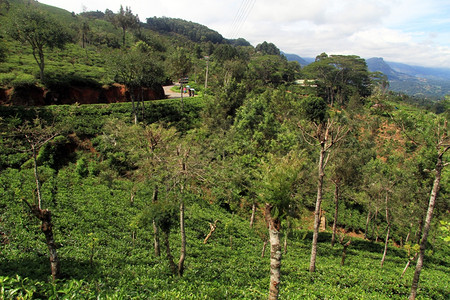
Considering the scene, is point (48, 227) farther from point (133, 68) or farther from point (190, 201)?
point (133, 68)

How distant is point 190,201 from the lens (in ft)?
45.1

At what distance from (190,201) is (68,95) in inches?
947

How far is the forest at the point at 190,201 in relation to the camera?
8.25 metres

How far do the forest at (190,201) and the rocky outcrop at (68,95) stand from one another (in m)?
Answer: 0.23

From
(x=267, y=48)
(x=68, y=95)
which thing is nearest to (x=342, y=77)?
(x=68, y=95)

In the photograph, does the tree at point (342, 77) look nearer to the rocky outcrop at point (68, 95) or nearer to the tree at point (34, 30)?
the rocky outcrop at point (68, 95)

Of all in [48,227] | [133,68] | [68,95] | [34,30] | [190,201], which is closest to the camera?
[48,227]

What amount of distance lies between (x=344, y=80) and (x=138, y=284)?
7662cm

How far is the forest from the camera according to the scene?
825 centimetres

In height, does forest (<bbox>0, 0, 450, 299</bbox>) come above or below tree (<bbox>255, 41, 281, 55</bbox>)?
below

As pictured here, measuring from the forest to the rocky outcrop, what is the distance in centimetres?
23

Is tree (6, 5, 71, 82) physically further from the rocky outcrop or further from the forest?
the rocky outcrop

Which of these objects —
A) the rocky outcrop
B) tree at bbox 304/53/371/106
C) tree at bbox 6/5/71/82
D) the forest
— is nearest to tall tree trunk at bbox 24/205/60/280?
the forest

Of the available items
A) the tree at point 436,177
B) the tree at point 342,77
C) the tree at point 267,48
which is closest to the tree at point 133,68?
the tree at point 436,177
